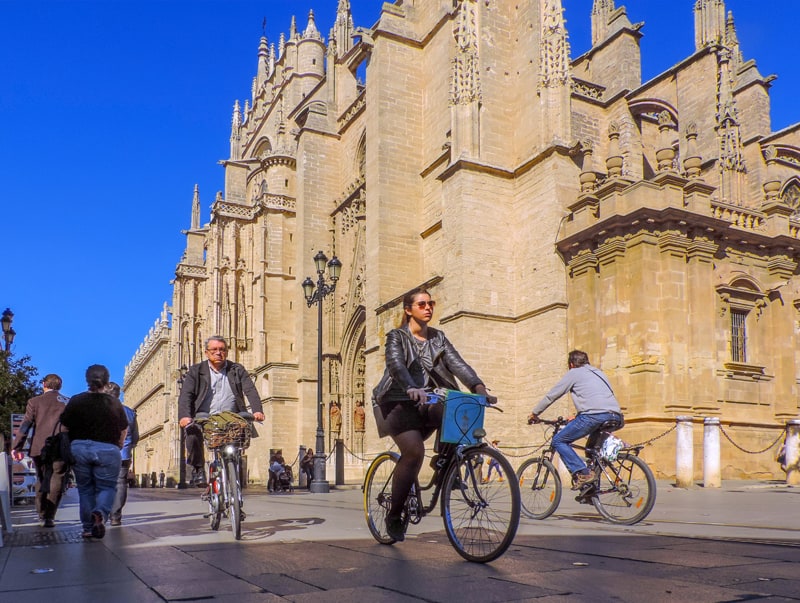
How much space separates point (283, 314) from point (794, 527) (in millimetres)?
30501

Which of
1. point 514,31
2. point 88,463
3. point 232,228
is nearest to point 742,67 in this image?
point 514,31

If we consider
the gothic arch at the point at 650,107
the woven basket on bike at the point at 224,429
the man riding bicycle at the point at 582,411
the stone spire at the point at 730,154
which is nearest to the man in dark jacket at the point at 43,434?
the woven basket on bike at the point at 224,429

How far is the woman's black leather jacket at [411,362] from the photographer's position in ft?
15.9

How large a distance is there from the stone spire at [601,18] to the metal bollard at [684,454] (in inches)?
679

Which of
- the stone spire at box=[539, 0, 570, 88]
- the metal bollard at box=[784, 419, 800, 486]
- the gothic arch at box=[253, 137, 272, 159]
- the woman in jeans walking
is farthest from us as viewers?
the gothic arch at box=[253, 137, 272, 159]

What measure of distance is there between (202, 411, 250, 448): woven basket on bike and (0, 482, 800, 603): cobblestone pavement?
733 millimetres

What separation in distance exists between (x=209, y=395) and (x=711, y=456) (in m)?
9.96

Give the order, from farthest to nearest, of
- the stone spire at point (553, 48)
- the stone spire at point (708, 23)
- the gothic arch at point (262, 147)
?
the gothic arch at point (262, 147), the stone spire at point (708, 23), the stone spire at point (553, 48)

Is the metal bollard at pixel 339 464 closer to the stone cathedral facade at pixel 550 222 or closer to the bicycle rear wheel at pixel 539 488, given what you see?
the stone cathedral facade at pixel 550 222

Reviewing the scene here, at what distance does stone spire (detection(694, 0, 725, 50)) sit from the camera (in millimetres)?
24391

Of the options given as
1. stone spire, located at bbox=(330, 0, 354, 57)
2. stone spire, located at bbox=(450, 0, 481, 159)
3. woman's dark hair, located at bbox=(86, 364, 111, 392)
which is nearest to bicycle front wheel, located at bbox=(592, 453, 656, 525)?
woman's dark hair, located at bbox=(86, 364, 111, 392)

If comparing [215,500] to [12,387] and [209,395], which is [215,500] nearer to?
[209,395]

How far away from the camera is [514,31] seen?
23.2 m

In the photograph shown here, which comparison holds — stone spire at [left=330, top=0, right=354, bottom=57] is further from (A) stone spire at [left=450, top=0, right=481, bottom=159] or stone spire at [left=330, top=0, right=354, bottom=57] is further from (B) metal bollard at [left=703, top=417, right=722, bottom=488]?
(B) metal bollard at [left=703, top=417, right=722, bottom=488]
